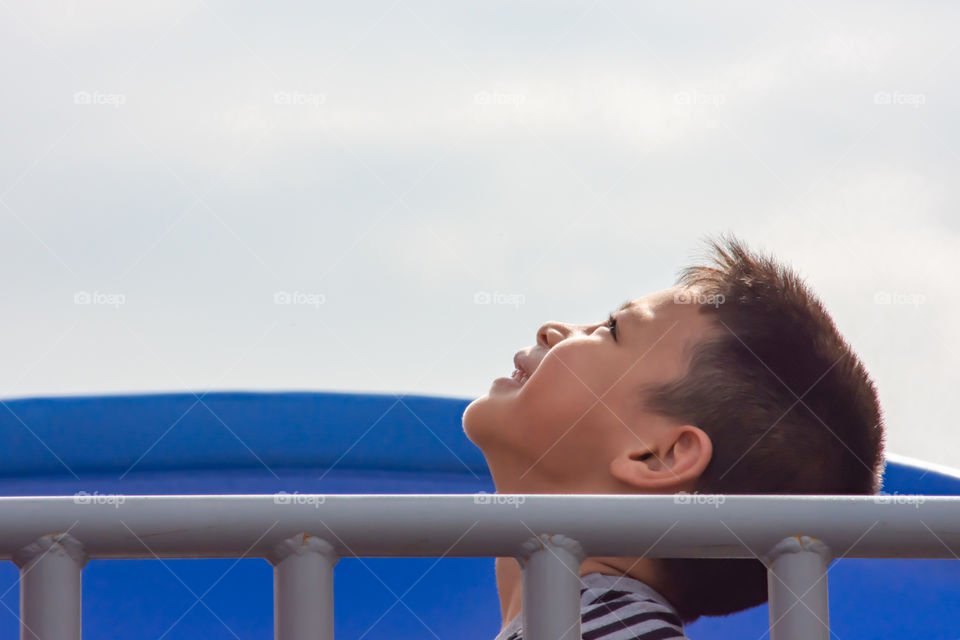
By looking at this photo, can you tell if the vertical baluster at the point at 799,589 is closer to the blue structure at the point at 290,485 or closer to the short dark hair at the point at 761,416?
the short dark hair at the point at 761,416

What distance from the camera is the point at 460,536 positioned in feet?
1.68

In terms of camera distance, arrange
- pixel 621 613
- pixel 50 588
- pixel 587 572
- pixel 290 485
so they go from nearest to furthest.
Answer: pixel 50 588, pixel 621 613, pixel 587 572, pixel 290 485

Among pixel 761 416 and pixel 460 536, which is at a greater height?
pixel 761 416

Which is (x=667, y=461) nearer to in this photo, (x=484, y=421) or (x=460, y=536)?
(x=484, y=421)

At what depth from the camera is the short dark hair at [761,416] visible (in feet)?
4.04

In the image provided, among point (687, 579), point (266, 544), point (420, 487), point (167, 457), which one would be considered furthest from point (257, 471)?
point (266, 544)

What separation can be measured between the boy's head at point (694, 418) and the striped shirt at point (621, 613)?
11cm

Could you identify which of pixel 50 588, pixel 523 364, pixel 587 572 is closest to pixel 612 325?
pixel 523 364

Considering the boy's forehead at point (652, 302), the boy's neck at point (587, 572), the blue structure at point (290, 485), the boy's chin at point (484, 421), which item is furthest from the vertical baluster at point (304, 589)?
the blue structure at point (290, 485)

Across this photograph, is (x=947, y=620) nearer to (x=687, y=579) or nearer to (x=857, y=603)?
(x=857, y=603)

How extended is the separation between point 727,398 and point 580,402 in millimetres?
183

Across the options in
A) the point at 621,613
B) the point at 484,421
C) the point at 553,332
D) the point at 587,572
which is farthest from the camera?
the point at 553,332

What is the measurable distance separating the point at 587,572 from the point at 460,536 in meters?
0.71

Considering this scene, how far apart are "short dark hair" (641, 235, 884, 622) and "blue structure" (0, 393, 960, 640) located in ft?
3.15
